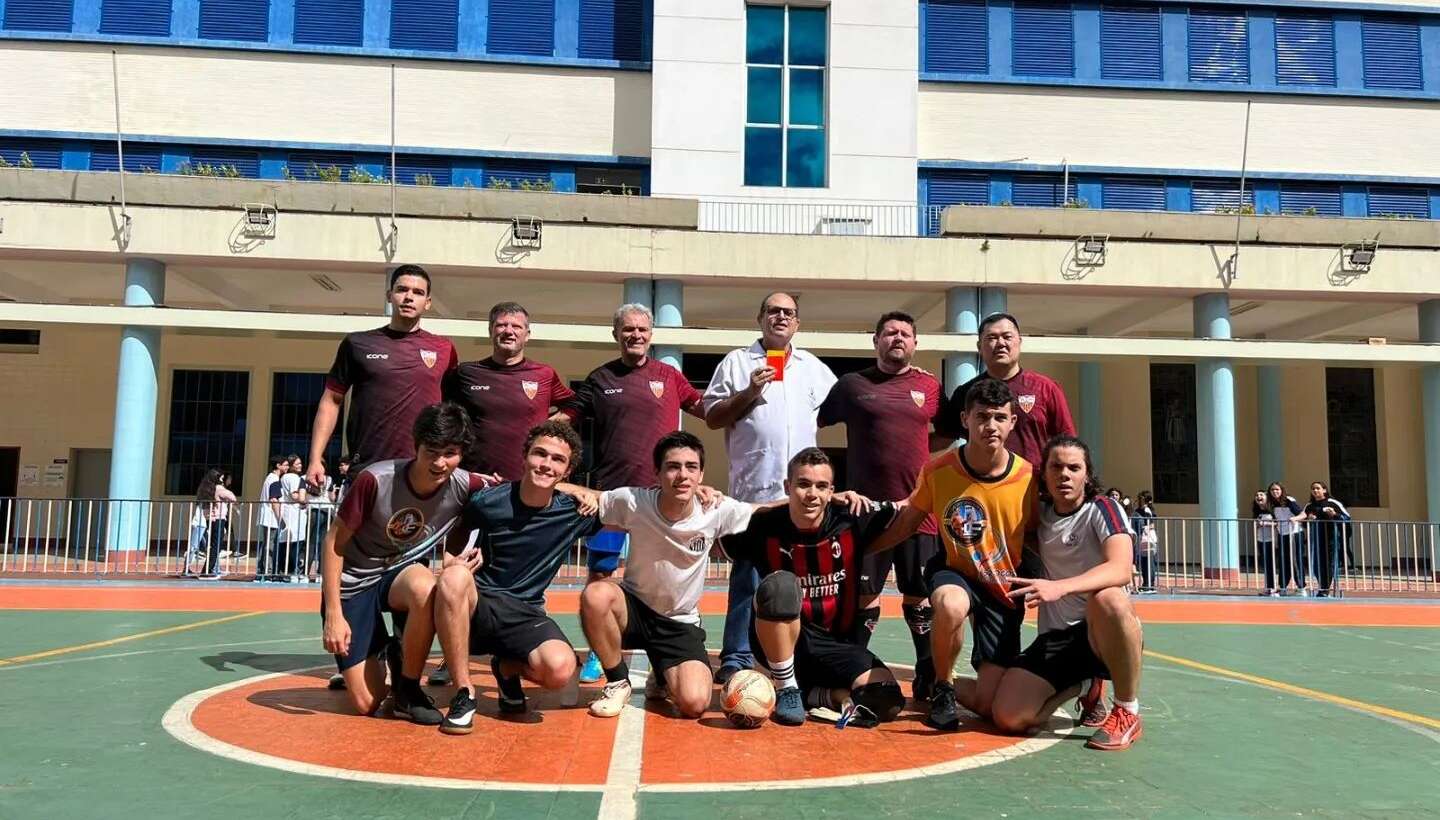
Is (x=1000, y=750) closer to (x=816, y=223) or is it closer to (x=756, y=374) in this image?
(x=756, y=374)

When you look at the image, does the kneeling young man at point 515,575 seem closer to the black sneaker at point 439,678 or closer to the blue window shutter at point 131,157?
the black sneaker at point 439,678

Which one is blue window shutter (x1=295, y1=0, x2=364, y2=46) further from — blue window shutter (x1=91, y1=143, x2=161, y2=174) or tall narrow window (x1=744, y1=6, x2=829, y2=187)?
tall narrow window (x1=744, y1=6, x2=829, y2=187)

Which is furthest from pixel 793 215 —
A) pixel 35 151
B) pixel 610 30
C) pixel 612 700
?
pixel 35 151

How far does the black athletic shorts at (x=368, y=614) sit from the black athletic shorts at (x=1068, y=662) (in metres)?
3.04

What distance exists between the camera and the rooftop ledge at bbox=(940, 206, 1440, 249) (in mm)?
17688

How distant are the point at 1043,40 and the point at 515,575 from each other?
22.5 m

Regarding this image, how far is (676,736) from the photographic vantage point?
13.8 feet

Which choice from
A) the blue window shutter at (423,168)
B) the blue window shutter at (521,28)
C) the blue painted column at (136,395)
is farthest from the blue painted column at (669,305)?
the blue painted column at (136,395)

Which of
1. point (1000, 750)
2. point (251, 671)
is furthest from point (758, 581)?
point (251, 671)

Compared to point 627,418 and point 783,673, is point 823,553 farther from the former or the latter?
point 627,418

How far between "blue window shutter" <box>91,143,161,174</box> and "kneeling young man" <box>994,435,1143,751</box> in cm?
2290

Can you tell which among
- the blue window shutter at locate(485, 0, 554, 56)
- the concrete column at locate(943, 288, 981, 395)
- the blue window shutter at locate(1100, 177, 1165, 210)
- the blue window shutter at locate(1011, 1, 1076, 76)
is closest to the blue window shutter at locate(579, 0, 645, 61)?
the blue window shutter at locate(485, 0, 554, 56)

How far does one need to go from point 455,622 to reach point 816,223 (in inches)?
680

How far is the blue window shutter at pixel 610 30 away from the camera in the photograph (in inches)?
875
